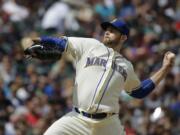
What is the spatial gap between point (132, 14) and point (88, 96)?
309 inches

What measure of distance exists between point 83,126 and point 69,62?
22.9 feet

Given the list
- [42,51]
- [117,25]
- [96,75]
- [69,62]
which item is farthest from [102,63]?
[69,62]

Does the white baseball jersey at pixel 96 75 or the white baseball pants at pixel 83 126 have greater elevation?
the white baseball jersey at pixel 96 75

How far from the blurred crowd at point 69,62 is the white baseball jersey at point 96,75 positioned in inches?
126

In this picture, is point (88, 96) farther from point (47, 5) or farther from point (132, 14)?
point (47, 5)

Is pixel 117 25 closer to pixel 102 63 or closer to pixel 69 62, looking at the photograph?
pixel 102 63

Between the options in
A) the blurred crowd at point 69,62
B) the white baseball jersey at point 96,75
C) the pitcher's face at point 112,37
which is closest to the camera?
the white baseball jersey at point 96,75

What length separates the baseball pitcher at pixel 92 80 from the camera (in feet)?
26.6

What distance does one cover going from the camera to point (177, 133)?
12.2 m

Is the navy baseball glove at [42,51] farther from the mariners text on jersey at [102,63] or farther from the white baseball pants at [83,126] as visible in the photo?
the white baseball pants at [83,126]

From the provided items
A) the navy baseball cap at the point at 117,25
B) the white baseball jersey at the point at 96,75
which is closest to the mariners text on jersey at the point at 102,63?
the white baseball jersey at the point at 96,75

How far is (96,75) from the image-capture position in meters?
8.20

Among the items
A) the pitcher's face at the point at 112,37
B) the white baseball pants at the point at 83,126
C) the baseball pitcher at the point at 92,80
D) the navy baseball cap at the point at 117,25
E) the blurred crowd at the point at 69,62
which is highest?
the navy baseball cap at the point at 117,25

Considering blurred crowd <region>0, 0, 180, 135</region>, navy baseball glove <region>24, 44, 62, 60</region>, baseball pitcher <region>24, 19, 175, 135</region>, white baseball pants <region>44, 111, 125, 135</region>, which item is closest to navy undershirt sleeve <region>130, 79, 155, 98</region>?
baseball pitcher <region>24, 19, 175, 135</region>
